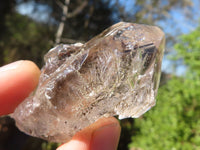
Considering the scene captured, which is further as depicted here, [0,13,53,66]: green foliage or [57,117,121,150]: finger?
[0,13,53,66]: green foliage

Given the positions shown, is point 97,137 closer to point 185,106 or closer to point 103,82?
point 103,82

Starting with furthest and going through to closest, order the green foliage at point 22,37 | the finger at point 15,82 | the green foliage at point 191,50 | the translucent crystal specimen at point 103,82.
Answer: the green foliage at point 22,37 → the green foliage at point 191,50 → the finger at point 15,82 → the translucent crystal specimen at point 103,82

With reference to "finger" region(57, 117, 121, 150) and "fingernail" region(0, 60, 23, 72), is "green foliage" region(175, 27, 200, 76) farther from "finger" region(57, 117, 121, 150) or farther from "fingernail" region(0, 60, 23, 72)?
"fingernail" region(0, 60, 23, 72)

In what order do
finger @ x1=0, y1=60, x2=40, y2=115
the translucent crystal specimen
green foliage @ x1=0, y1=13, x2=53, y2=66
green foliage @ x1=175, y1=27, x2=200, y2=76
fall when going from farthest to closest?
green foliage @ x1=0, y1=13, x2=53, y2=66
green foliage @ x1=175, y1=27, x2=200, y2=76
finger @ x1=0, y1=60, x2=40, y2=115
the translucent crystal specimen

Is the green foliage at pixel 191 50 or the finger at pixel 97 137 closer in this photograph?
the finger at pixel 97 137

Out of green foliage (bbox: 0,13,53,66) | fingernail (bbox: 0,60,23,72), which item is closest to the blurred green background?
green foliage (bbox: 0,13,53,66)

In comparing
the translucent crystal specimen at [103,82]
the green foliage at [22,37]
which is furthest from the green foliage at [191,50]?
the green foliage at [22,37]

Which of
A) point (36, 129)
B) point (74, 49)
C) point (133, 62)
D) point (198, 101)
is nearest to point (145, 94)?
point (133, 62)

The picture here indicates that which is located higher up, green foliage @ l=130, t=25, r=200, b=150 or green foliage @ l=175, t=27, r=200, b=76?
green foliage @ l=175, t=27, r=200, b=76

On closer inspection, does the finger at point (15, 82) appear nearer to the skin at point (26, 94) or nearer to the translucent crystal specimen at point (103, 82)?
the skin at point (26, 94)
